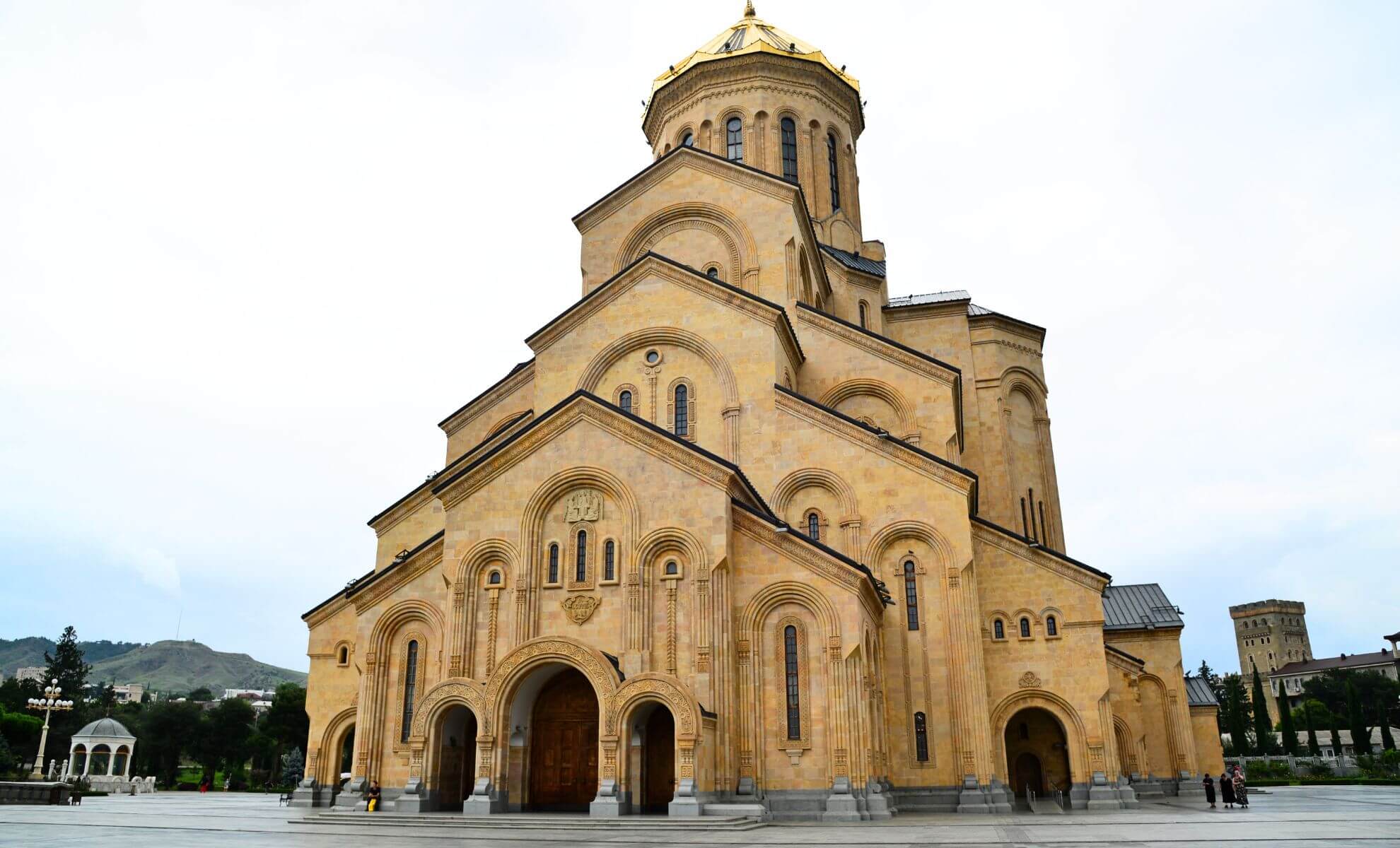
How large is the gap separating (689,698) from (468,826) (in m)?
4.70

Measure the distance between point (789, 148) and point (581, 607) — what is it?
24.6m

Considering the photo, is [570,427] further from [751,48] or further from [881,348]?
[751,48]

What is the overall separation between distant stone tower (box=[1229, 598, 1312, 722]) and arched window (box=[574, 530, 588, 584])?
5176 inches

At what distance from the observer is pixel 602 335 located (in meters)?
26.3

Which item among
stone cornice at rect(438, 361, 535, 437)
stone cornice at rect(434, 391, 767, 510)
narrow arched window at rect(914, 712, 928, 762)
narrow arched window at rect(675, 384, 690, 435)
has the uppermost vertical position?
stone cornice at rect(438, 361, 535, 437)

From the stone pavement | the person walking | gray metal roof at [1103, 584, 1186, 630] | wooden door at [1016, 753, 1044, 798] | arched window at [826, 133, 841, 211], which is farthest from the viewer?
arched window at [826, 133, 841, 211]

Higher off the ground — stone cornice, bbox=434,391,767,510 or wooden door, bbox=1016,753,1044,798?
stone cornice, bbox=434,391,767,510

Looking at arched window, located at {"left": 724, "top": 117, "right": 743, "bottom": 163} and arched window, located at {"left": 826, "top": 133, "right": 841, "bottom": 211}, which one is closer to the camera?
arched window, located at {"left": 724, "top": 117, "right": 743, "bottom": 163}

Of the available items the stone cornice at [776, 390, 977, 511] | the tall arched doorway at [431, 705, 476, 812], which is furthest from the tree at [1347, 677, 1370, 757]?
the tall arched doorway at [431, 705, 476, 812]

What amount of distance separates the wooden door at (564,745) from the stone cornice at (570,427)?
191 inches

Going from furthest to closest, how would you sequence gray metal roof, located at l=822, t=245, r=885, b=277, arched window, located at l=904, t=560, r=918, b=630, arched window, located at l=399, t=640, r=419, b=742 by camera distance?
1. gray metal roof, located at l=822, t=245, r=885, b=277
2. arched window, located at l=904, t=560, r=918, b=630
3. arched window, located at l=399, t=640, r=419, b=742

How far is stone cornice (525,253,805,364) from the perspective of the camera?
1008 inches

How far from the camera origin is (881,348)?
2820 centimetres

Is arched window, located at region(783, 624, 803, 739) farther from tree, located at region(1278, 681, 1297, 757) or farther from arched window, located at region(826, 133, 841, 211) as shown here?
tree, located at region(1278, 681, 1297, 757)
